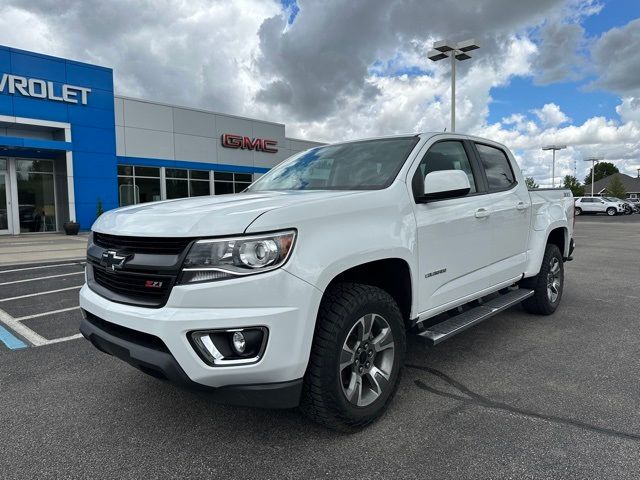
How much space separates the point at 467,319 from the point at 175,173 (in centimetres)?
2189

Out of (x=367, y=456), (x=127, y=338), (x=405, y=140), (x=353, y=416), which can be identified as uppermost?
(x=405, y=140)

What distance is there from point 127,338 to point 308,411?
1.06 meters

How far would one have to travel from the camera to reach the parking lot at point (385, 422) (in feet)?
7.90

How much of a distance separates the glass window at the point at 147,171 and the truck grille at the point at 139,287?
68.1 feet

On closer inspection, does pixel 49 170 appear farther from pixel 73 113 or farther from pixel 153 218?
pixel 153 218

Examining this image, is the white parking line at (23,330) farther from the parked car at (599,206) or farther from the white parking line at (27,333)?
the parked car at (599,206)

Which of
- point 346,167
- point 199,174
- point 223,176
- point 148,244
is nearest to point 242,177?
point 223,176

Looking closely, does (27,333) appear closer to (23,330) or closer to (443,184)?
(23,330)

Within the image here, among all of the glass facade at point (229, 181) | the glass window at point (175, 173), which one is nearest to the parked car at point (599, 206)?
the glass facade at point (229, 181)

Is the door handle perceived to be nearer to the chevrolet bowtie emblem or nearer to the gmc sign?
the chevrolet bowtie emblem

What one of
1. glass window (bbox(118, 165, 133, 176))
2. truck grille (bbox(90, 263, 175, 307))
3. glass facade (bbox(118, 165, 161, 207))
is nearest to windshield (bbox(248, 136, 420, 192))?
truck grille (bbox(90, 263, 175, 307))

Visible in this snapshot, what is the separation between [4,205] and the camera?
17969 mm

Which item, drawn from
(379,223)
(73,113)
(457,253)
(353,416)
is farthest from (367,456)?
(73,113)

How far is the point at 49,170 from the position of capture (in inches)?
765
